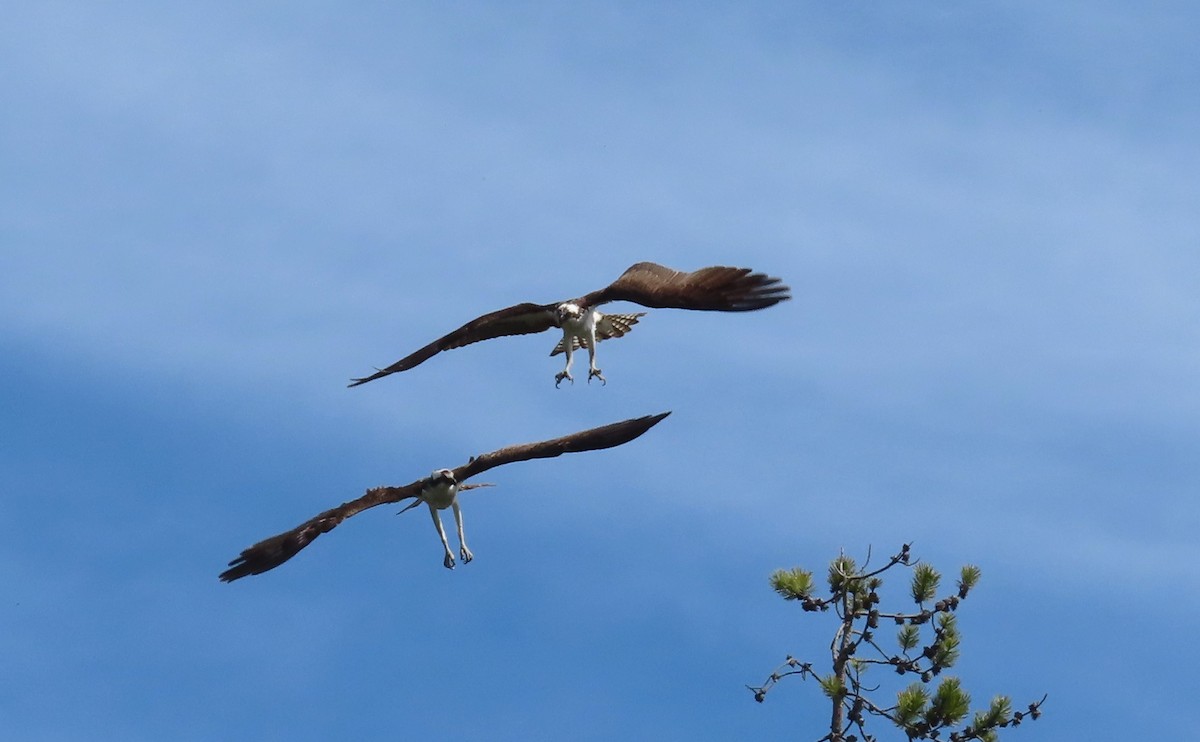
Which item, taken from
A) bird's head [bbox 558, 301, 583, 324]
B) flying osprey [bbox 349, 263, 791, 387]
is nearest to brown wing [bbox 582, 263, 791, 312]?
flying osprey [bbox 349, 263, 791, 387]

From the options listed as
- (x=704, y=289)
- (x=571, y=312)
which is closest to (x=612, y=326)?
(x=571, y=312)

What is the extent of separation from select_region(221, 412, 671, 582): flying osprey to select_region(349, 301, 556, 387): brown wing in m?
2.29

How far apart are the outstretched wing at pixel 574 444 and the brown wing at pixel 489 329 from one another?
2481 mm

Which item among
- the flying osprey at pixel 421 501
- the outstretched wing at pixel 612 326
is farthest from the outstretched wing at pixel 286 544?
the outstretched wing at pixel 612 326

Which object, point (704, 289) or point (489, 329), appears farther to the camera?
point (489, 329)

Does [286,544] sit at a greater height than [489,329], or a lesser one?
lesser

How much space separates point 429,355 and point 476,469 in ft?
10.3

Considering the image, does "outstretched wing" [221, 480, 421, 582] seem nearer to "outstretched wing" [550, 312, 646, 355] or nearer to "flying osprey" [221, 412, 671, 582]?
"flying osprey" [221, 412, 671, 582]

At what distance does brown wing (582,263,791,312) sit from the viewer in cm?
2161

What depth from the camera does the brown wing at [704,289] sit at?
2161cm

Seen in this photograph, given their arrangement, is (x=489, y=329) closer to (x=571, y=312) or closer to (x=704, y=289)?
(x=571, y=312)

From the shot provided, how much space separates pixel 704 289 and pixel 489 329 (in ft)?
14.9

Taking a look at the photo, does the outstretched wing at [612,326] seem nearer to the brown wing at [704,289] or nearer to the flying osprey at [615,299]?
the flying osprey at [615,299]

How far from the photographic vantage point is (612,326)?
82.4ft
